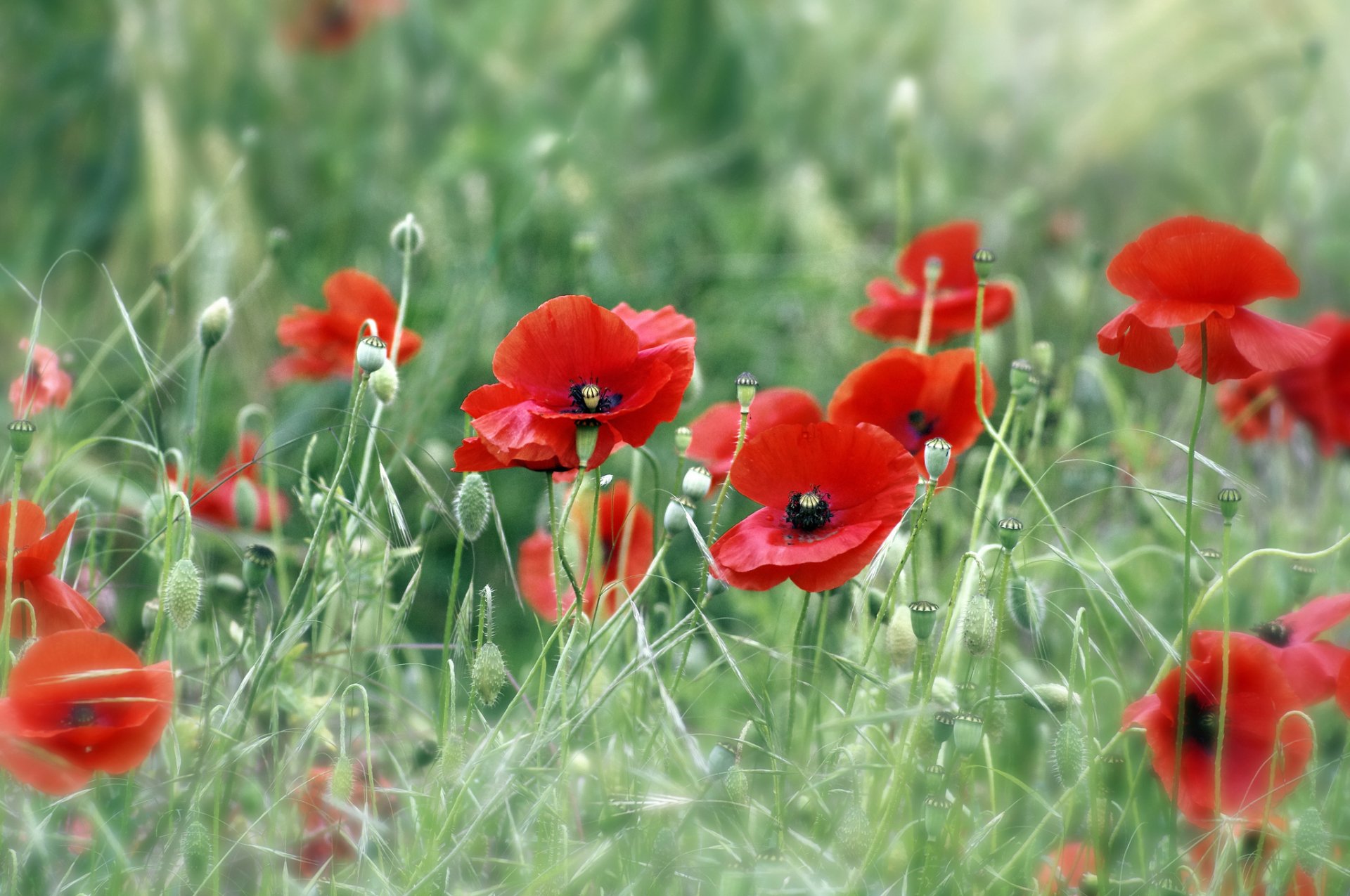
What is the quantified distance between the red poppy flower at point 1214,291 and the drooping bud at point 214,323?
47 cm

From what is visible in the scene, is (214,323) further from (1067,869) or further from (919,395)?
(1067,869)

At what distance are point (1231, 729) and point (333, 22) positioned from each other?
212 centimetres

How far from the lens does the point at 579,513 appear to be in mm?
853

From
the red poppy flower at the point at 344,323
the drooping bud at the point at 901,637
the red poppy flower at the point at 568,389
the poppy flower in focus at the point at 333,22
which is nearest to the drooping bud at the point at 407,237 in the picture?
the red poppy flower at the point at 344,323

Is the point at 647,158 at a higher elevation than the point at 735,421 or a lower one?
higher

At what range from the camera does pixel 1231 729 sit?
70cm

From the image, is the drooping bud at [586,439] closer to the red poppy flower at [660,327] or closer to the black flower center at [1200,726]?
the red poppy flower at [660,327]

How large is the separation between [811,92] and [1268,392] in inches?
65.6

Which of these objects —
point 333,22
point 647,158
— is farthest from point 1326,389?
point 333,22

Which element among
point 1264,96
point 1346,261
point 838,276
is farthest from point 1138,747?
point 1264,96

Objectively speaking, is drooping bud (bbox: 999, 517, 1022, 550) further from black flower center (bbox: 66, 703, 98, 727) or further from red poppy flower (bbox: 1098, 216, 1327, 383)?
black flower center (bbox: 66, 703, 98, 727)

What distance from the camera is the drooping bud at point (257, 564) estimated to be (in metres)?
0.67

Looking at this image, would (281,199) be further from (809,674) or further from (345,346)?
(809,674)

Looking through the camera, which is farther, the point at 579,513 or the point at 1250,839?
the point at 579,513
